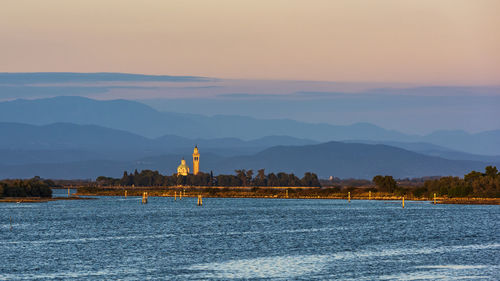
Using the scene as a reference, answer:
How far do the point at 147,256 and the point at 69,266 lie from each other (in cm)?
975

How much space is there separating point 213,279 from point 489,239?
4552 centimetres

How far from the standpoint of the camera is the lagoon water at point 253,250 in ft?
217

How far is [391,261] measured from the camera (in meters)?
74.1

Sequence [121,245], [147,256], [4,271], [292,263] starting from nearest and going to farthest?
[4,271], [292,263], [147,256], [121,245]

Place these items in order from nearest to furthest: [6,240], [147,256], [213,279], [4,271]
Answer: [213,279] < [4,271] < [147,256] < [6,240]

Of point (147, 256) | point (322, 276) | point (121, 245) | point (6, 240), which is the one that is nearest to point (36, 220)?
point (6, 240)

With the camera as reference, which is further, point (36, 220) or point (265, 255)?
point (36, 220)

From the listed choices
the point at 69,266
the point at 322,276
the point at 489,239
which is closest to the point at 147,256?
the point at 69,266

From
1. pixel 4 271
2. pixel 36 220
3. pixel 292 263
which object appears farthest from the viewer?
pixel 36 220

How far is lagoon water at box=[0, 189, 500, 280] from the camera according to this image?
66.1 metres

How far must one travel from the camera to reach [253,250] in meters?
84.7

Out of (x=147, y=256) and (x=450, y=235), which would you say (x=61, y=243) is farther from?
(x=450, y=235)

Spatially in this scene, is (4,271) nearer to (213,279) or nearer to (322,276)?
(213,279)

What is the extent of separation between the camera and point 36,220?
14262 cm
